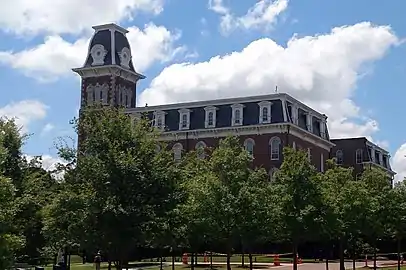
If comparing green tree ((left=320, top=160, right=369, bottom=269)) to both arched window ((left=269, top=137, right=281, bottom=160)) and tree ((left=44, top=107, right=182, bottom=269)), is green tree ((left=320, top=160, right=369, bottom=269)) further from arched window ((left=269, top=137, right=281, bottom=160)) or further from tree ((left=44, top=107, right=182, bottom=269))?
arched window ((left=269, top=137, right=281, bottom=160))

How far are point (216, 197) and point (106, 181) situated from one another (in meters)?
7.65

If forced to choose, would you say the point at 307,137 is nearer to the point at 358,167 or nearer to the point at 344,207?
the point at 358,167

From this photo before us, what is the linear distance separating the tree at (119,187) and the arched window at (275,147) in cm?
4775

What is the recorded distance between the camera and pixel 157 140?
73.1 feet

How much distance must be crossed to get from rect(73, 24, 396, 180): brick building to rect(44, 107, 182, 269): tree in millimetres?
43241

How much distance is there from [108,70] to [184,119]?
35.4 feet

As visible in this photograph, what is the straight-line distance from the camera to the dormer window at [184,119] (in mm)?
72438

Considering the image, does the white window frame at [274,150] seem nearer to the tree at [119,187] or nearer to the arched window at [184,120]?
the arched window at [184,120]

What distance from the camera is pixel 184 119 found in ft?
239

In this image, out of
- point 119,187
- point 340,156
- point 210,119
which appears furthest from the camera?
point 340,156

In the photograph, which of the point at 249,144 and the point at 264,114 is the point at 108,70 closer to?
the point at 249,144

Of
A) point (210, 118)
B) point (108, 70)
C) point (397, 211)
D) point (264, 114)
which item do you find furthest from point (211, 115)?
point (397, 211)

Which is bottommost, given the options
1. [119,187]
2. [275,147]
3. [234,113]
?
[119,187]

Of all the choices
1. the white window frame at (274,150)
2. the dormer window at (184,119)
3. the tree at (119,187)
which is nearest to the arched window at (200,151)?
the dormer window at (184,119)
